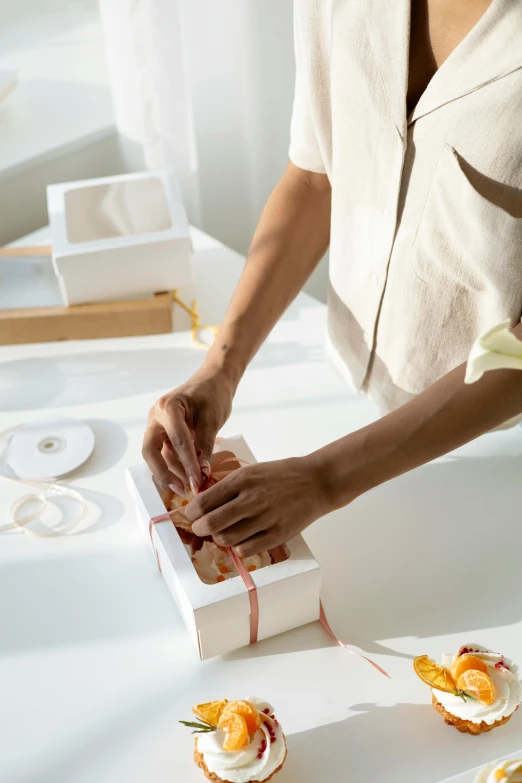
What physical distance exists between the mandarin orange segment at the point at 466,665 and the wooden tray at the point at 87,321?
83 cm

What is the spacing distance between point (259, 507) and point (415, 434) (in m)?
0.19

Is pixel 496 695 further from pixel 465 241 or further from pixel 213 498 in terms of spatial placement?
pixel 465 241

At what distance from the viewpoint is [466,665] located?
2.57 feet

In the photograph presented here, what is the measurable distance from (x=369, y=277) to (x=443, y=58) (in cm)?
29

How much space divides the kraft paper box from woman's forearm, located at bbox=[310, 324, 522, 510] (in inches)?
3.4

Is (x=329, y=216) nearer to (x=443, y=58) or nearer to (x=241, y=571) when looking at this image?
(x=443, y=58)

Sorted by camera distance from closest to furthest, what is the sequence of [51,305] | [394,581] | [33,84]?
[394,581], [51,305], [33,84]

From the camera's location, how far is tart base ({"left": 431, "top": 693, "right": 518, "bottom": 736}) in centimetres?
78

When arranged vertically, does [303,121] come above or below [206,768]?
above

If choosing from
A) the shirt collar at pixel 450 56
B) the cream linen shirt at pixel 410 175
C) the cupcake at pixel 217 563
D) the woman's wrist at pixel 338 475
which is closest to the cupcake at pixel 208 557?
the cupcake at pixel 217 563

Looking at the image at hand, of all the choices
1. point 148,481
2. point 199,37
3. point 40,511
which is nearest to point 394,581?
point 148,481

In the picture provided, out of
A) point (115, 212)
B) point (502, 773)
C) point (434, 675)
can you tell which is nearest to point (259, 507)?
point (434, 675)

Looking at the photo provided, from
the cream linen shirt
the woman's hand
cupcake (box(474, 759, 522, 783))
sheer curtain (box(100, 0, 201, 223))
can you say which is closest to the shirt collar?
the cream linen shirt

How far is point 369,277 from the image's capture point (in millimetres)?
1045
